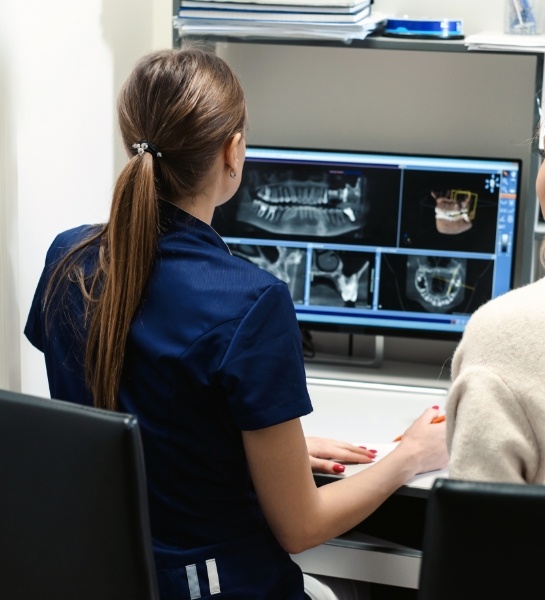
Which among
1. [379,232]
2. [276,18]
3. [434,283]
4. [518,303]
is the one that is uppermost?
[276,18]

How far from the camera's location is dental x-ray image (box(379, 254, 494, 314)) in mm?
2184

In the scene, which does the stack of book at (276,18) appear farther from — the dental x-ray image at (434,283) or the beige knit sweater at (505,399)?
the beige knit sweater at (505,399)

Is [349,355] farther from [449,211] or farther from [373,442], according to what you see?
[373,442]

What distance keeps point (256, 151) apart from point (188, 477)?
117 cm

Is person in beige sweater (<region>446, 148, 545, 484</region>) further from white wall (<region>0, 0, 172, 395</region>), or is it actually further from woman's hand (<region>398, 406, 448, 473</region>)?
white wall (<region>0, 0, 172, 395</region>)

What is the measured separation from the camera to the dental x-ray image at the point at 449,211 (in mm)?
2164

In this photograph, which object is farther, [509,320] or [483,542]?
[509,320]

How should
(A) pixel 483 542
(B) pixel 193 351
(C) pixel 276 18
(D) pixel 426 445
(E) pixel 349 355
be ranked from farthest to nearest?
(E) pixel 349 355
(C) pixel 276 18
(D) pixel 426 445
(B) pixel 193 351
(A) pixel 483 542

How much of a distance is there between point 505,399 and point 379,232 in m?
1.22

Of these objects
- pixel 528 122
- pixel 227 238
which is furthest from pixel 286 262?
pixel 528 122

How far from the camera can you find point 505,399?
1.02 metres

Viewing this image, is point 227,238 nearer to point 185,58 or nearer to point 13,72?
point 13,72

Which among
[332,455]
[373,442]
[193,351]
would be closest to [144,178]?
[193,351]

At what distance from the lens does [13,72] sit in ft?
6.15
